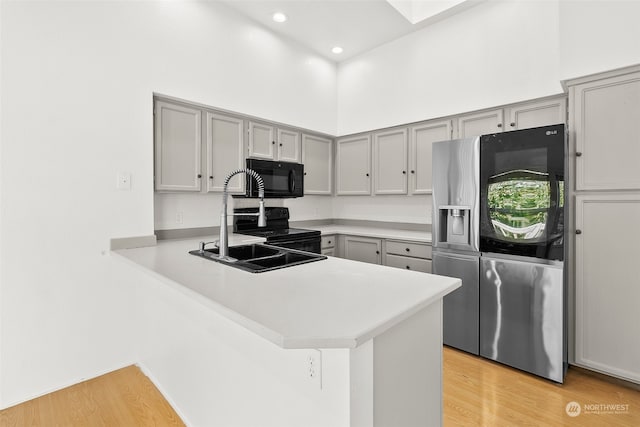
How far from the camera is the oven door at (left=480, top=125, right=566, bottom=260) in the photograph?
210 cm

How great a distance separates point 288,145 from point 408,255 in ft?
5.85

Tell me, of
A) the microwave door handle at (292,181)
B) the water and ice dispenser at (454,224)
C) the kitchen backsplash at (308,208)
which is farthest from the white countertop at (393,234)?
the microwave door handle at (292,181)

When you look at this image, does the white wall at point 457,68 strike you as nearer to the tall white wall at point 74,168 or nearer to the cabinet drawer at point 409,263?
the cabinet drawer at point 409,263

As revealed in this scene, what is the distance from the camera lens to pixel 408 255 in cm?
312

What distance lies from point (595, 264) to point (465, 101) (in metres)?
1.90

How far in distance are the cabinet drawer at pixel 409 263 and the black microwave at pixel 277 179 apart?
1180 millimetres

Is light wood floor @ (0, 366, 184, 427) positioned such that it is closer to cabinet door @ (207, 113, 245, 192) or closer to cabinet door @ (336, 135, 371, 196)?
cabinet door @ (207, 113, 245, 192)

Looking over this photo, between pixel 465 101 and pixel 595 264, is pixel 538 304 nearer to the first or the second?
pixel 595 264

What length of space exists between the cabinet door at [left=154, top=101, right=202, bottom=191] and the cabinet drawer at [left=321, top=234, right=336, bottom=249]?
1525 millimetres

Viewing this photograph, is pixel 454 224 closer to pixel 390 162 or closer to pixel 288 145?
pixel 390 162

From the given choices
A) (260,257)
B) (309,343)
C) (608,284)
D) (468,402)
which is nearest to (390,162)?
(608,284)

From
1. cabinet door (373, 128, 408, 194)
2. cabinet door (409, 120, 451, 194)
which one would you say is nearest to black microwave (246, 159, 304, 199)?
cabinet door (373, 128, 408, 194)

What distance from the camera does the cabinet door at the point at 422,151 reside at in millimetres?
3297

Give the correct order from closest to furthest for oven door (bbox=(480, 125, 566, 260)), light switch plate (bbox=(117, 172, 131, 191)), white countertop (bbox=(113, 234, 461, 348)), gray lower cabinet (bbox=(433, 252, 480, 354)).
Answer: white countertop (bbox=(113, 234, 461, 348))
oven door (bbox=(480, 125, 566, 260))
light switch plate (bbox=(117, 172, 131, 191))
gray lower cabinet (bbox=(433, 252, 480, 354))
